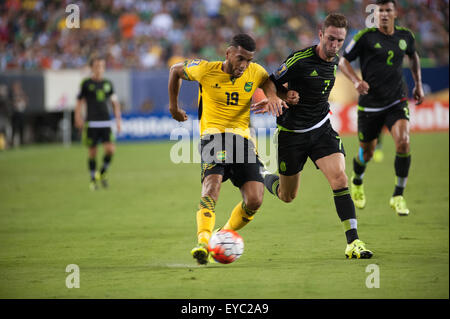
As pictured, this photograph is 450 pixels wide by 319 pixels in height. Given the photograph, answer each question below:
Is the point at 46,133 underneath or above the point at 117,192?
above

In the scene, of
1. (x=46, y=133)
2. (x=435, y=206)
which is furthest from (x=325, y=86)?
(x=46, y=133)

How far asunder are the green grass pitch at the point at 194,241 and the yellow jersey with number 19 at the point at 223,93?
140cm

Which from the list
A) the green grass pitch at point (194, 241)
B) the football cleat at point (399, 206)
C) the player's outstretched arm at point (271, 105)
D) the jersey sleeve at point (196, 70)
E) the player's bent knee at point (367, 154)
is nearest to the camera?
the green grass pitch at point (194, 241)

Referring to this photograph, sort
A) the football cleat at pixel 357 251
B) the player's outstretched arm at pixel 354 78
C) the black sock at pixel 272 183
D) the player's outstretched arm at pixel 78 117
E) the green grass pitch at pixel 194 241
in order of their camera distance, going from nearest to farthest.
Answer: the green grass pitch at pixel 194 241 → the football cleat at pixel 357 251 → the black sock at pixel 272 183 → the player's outstretched arm at pixel 354 78 → the player's outstretched arm at pixel 78 117

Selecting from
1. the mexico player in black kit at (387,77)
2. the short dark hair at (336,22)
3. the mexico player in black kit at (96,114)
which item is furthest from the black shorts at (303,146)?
the mexico player in black kit at (96,114)

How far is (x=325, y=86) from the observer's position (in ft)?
24.0

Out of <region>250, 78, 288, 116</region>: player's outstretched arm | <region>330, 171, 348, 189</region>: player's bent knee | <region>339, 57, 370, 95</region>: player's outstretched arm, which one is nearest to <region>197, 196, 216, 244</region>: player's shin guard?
<region>250, 78, 288, 116</region>: player's outstretched arm

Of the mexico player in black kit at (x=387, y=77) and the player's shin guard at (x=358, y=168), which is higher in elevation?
the mexico player in black kit at (x=387, y=77)

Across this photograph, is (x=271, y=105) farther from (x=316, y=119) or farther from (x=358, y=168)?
(x=358, y=168)

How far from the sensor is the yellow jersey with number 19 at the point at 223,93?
6.95 meters

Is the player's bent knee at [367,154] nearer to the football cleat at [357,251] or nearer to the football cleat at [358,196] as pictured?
the football cleat at [358,196]

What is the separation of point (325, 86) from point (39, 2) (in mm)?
24962
